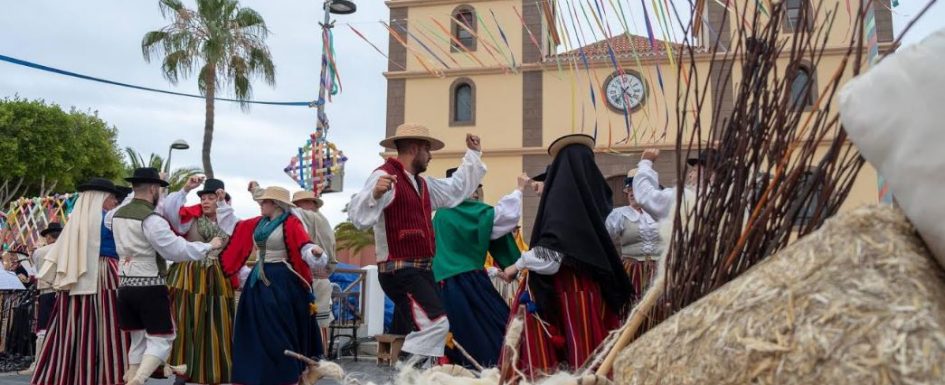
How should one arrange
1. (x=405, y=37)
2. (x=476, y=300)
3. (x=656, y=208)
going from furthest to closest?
(x=405, y=37)
(x=476, y=300)
(x=656, y=208)

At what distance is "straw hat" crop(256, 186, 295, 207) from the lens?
6.14m

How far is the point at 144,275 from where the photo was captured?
5.71 meters

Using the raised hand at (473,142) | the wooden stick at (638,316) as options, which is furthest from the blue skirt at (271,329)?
the wooden stick at (638,316)

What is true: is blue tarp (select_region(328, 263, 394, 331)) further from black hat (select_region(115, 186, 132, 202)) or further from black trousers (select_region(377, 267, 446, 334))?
black trousers (select_region(377, 267, 446, 334))

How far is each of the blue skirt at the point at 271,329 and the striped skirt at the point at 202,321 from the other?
0.82 metres

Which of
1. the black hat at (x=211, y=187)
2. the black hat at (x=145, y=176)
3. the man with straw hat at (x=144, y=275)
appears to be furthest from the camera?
the black hat at (x=211, y=187)

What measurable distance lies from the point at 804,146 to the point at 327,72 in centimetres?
1127

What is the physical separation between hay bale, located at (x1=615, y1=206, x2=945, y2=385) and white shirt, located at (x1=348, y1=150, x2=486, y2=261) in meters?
3.60

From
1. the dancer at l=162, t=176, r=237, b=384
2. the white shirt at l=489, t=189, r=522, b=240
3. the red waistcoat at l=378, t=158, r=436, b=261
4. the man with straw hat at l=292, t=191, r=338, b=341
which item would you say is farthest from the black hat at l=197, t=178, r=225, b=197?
the white shirt at l=489, t=189, r=522, b=240

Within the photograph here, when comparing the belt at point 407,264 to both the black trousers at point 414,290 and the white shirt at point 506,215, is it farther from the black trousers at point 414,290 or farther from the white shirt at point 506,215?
the white shirt at point 506,215

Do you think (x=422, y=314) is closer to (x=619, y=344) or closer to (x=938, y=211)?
(x=619, y=344)

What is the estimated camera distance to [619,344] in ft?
5.33

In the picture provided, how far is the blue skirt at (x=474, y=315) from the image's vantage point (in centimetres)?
513

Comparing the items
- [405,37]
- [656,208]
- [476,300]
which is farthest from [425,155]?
[405,37]
